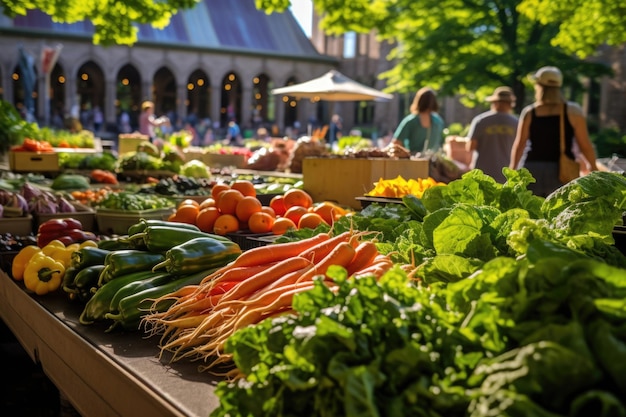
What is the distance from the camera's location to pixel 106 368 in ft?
6.98

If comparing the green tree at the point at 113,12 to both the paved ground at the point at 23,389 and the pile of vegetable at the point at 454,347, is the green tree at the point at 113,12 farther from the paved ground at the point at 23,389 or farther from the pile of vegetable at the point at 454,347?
the pile of vegetable at the point at 454,347

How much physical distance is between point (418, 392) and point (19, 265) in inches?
109

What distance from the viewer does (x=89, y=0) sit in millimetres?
8984

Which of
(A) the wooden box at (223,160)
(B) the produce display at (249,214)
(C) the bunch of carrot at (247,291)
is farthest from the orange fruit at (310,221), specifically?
(A) the wooden box at (223,160)

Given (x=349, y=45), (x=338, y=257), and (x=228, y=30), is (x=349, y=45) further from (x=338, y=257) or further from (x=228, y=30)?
(x=338, y=257)

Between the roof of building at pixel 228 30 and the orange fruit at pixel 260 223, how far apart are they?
33616 millimetres

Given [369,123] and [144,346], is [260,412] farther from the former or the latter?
[369,123]

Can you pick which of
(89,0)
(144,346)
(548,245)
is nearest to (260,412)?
(548,245)

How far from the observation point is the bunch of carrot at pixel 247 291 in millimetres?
2057

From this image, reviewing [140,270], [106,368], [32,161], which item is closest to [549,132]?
[140,270]

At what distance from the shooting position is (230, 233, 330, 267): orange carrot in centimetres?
242

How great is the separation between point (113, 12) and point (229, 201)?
651 cm

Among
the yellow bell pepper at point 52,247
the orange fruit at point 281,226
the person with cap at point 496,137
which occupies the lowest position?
the yellow bell pepper at point 52,247

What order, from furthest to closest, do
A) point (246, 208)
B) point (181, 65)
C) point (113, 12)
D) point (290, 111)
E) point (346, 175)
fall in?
point (290, 111), point (181, 65), point (113, 12), point (346, 175), point (246, 208)
